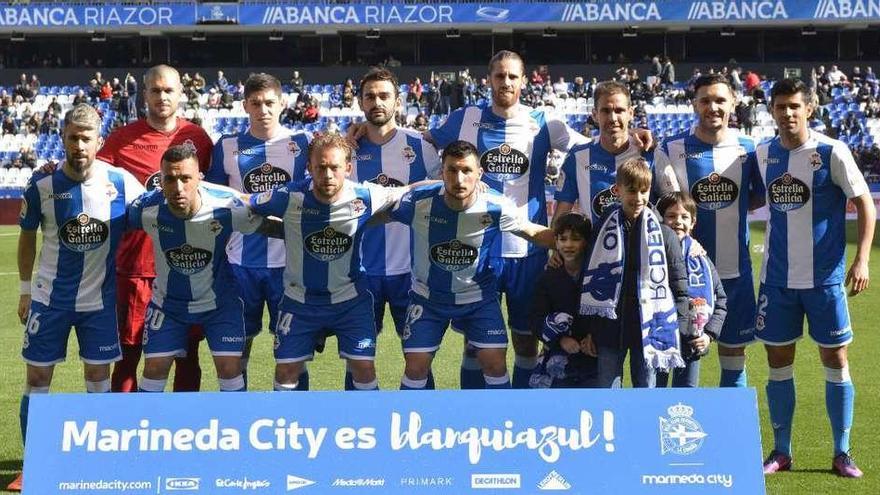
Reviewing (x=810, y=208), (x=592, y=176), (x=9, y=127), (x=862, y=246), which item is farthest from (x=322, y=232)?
(x=9, y=127)

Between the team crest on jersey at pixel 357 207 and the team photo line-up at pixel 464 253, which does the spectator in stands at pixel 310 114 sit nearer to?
the team photo line-up at pixel 464 253

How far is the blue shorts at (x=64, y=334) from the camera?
6051mm

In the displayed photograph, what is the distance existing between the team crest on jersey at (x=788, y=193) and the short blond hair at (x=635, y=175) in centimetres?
92

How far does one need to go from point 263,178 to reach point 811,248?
9.71 ft

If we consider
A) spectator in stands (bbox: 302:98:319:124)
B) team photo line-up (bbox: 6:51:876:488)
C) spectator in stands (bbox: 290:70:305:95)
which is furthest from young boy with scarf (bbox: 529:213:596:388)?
spectator in stands (bbox: 290:70:305:95)

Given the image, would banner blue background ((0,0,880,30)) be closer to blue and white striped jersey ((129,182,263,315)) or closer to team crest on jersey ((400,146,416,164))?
team crest on jersey ((400,146,416,164))

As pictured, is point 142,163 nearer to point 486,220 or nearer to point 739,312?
point 486,220

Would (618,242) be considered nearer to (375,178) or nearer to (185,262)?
(375,178)

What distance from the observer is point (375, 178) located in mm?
6723

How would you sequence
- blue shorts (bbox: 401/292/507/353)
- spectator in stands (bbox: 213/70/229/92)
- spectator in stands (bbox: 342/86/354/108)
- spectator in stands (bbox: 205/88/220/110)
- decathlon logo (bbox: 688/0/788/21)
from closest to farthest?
blue shorts (bbox: 401/292/507/353) → spectator in stands (bbox: 205/88/220/110) → spectator in stands (bbox: 342/86/354/108) → spectator in stands (bbox: 213/70/229/92) → decathlon logo (bbox: 688/0/788/21)

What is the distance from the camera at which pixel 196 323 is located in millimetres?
6090

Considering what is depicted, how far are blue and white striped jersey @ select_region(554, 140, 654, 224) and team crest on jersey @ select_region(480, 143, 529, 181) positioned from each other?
243mm

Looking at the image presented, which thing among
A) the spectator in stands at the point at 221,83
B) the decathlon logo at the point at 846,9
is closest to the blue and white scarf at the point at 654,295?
the spectator in stands at the point at 221,83

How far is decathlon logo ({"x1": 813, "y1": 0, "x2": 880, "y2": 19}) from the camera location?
38.8 metres
